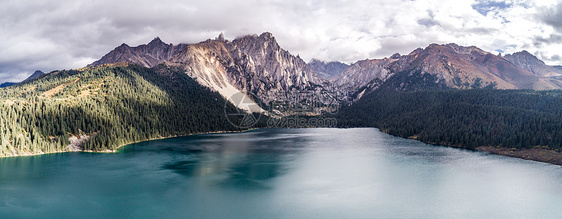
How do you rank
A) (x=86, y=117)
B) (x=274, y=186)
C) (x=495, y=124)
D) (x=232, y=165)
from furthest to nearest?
(x=495, y=124)
(x=86, y=117)
(x=232, y=165)
(x=274, y=186)

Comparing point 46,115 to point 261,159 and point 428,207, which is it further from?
point 428,207

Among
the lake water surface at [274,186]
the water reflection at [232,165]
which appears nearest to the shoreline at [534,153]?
the lake water surface at [274,186]

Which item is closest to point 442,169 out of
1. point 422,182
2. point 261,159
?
point 422,182

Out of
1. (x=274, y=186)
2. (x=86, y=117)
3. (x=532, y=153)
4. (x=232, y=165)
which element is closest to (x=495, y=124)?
(x=532, y=153)

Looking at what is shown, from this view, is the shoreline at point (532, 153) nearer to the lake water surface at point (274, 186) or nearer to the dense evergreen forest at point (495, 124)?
the dense evergreen forest at point (495, 124)

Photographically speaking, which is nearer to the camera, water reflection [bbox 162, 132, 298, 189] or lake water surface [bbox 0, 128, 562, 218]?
lake water surface [bbox 0, 128, 562, 218]

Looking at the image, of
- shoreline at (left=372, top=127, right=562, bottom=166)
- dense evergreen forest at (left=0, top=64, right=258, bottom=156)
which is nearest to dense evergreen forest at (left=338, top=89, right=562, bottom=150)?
shoreline at (left=372, top=127, right=562, bottom=166)

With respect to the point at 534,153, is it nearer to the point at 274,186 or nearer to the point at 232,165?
the point at 274,186

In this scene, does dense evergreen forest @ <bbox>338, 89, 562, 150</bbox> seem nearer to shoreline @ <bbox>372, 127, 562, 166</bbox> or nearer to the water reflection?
shoreline @ <bbox>372, 127, 562, 166</bbox>

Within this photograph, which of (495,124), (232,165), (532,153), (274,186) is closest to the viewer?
(274,186)
